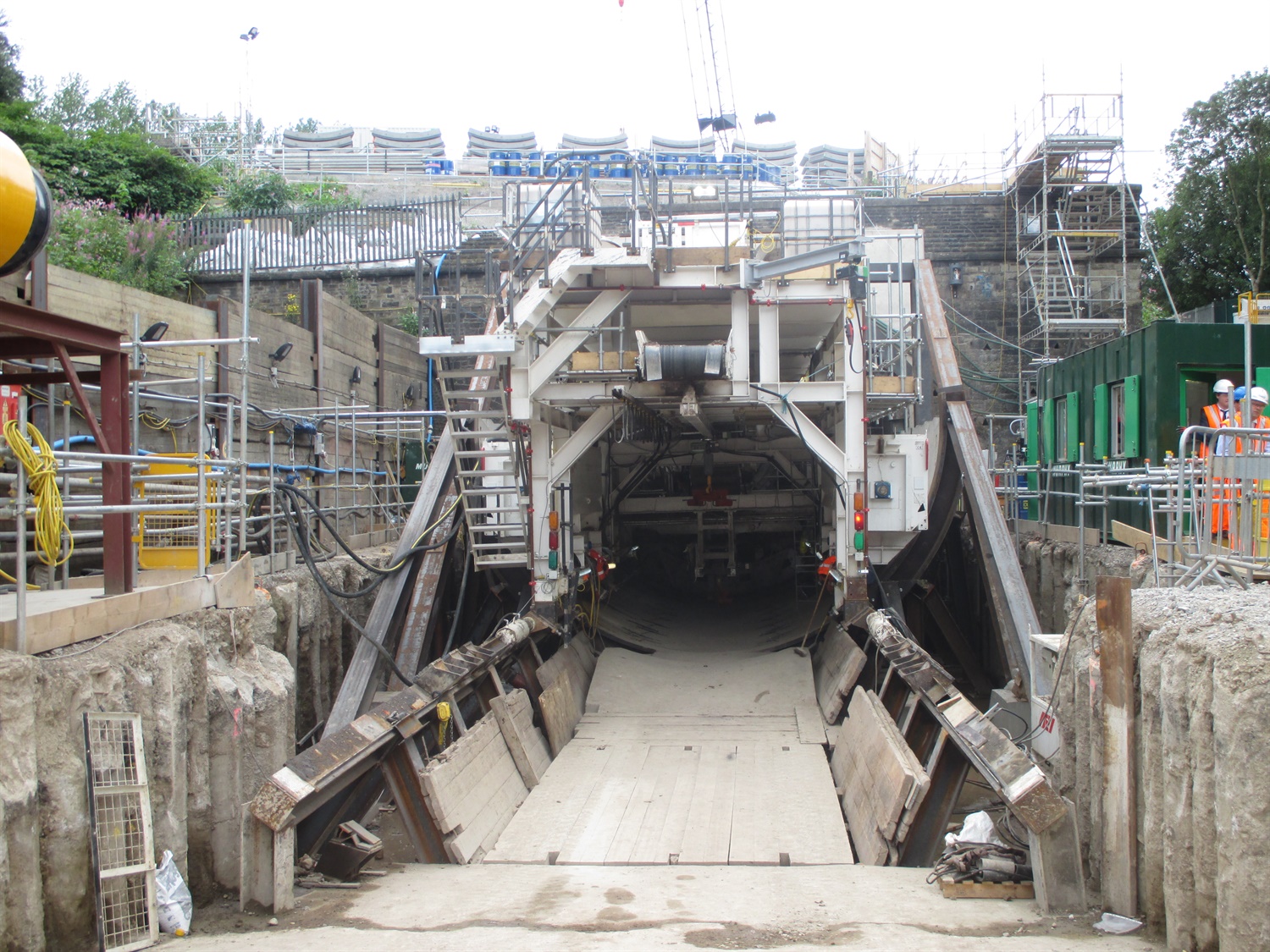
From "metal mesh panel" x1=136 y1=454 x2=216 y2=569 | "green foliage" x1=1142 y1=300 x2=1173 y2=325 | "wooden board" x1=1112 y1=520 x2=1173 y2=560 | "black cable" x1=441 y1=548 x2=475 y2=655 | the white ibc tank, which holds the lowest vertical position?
"black cable" x1=441 y1=548 x2=475 y2=655

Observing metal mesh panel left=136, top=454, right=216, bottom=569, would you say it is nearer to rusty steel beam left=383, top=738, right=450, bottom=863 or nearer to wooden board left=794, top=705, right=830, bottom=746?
rusty steel beam left=383, top=738, right=450, bottom=863

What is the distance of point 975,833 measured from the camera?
595 cm

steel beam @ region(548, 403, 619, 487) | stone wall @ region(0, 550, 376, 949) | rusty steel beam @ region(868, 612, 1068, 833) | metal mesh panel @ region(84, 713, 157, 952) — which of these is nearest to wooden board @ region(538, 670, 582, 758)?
steel beam @ region(548, 403, 619, 487)

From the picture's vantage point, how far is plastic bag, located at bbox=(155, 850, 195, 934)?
193 inches

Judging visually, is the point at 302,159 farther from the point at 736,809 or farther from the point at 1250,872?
the point at 1250,872

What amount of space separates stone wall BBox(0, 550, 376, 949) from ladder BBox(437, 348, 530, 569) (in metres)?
3.16

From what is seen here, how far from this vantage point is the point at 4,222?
499cm

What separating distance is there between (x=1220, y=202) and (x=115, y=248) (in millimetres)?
24103

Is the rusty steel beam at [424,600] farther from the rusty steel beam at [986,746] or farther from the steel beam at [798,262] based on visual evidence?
the rusty steel beam at [986,746]

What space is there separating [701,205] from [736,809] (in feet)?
21.9

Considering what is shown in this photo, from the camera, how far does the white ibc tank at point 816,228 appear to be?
1015 cm

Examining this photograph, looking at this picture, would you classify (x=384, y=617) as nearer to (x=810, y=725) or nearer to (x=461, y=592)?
(x=461, y=592)

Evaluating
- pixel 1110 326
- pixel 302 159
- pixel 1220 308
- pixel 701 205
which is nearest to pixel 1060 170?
pixel 1110 326

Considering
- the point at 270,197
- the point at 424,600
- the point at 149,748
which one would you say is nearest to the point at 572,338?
the point at 424,600
